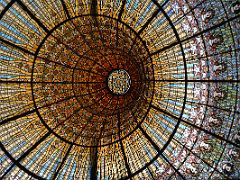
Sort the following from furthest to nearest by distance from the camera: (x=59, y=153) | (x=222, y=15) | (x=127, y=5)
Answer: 1. (x=59, y=153)
2. (x=127, y=5)
3. (x=222, y=15)

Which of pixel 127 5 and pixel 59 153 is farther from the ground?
pixel 127 5

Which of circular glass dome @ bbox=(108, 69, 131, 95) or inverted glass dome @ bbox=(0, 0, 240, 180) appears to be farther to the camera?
circular glass dome @ bbox=(108, 69, 131, 95)

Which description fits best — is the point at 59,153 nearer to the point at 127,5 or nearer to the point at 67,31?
the point at 67,31

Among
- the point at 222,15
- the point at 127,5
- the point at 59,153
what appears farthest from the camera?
the point at 59,153

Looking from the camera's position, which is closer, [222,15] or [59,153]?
[222,15]

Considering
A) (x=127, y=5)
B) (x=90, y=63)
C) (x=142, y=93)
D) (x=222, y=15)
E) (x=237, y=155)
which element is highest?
(x=127, y=5)

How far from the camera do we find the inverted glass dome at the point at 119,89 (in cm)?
1059

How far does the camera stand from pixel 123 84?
1217 centimetres

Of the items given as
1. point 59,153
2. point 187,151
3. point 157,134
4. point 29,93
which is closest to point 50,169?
point 59,153

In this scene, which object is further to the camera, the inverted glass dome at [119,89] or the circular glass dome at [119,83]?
the circular glass dome at [119,83]

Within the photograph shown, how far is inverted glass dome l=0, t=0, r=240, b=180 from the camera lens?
10594 millimetres

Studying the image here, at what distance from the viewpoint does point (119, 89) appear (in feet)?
40.0

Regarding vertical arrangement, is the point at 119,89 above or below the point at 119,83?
below

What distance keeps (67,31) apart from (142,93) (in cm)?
326
